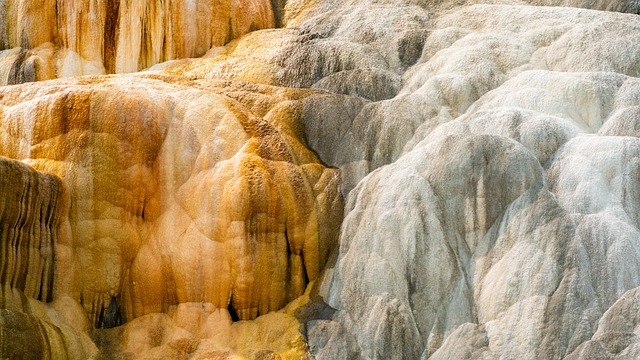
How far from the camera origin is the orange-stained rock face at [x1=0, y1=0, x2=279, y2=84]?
19.2 meters

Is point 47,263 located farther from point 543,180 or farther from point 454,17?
point 454,17

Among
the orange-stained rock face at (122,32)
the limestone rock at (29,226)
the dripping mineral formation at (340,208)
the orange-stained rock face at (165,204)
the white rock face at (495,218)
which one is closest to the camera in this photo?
the white rock face at (495,218)

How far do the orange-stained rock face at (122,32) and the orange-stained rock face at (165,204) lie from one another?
463 cm

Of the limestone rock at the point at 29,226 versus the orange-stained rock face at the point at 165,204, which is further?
the orange-stained rock face at the point at 165,204

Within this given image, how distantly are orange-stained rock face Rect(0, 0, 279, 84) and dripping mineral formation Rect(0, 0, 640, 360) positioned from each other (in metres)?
2.85

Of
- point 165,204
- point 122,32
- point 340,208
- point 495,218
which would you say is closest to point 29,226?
point 165,204

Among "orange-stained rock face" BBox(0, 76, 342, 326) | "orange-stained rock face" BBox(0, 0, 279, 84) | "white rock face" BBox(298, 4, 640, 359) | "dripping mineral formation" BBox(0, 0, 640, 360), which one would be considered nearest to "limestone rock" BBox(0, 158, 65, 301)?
"dripping mineral formation" BBox(0, 0, 640, 360)

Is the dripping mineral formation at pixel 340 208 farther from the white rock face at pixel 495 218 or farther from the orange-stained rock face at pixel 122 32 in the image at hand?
the orange-stained rock face at pixel 122 32

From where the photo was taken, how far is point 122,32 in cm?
1945

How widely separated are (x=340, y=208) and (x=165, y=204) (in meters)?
2.36

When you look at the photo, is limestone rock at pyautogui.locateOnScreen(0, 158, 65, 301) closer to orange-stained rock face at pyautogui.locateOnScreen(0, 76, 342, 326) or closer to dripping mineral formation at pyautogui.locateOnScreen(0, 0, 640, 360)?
dripping mineral formation at pyautogui.locateOnScreen(0, 0, 640, 360)

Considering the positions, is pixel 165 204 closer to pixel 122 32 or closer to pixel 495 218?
pixel 495 218

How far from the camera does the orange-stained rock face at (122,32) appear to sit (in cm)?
1922

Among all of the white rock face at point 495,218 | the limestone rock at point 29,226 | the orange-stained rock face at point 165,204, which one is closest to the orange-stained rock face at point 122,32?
the orange-stained rock face at point 165,204
